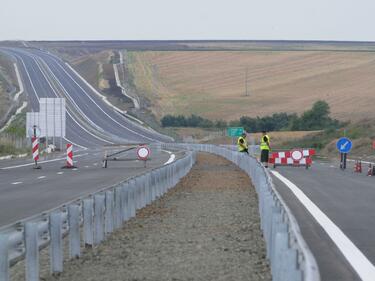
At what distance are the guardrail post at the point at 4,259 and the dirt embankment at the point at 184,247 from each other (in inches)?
92.1

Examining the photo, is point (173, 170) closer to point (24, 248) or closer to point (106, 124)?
point (24, 248)

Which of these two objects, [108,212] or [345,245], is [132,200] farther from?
[345,245]

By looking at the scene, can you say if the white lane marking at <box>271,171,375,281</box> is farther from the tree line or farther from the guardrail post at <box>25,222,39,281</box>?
the tree line

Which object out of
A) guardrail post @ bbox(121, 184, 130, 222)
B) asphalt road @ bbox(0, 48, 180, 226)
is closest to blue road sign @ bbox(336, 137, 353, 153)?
asphalt road @ bbox(0, 48, 180, 226)

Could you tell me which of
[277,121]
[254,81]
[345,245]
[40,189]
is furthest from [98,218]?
[254,81]

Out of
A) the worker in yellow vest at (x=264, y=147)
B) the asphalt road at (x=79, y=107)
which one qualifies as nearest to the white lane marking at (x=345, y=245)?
the worker in yellow vest at (x=264, y=147)

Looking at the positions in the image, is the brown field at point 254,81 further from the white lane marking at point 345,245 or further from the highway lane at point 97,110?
the white lane marking at point 345,245

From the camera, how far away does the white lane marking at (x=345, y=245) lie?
1235cm

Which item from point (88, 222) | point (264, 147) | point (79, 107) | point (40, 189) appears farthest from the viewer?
point (79, 107)

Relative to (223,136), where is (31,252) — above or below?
above

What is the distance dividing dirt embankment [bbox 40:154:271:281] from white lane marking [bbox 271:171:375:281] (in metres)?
1.08

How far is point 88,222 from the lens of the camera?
600 inches

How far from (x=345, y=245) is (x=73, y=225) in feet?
12.7

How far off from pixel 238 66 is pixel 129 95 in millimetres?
28982
